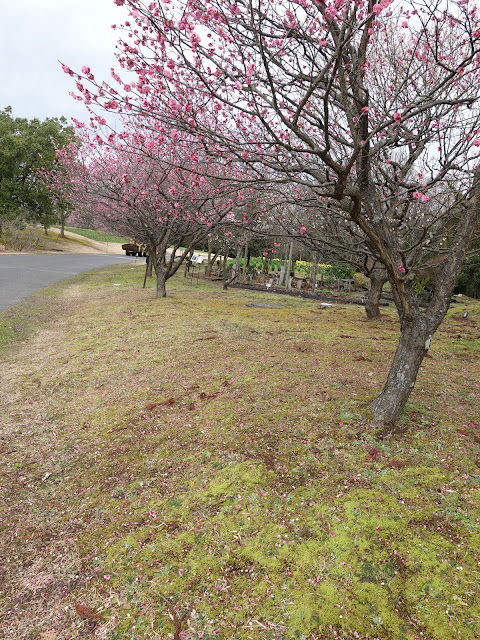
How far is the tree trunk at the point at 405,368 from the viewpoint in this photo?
144 inches

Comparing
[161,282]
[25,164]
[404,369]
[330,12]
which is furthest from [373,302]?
[25,164]

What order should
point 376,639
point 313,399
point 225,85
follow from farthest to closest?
point 313,399 < point 225,85 < point 376,639

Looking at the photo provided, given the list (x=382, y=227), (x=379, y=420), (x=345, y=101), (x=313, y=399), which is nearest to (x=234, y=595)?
(x=379, y=420)

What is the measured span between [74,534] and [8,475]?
1.27 metres

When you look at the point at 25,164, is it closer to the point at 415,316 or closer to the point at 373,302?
the point at 373,302

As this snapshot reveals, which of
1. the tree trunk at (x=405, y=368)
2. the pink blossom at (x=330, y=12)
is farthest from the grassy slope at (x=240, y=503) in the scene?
the pink blossom at (x=330, y=12)

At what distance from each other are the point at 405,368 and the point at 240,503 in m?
2.09

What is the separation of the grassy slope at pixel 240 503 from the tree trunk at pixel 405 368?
0.25 m

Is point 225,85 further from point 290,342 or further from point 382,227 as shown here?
point 290,342

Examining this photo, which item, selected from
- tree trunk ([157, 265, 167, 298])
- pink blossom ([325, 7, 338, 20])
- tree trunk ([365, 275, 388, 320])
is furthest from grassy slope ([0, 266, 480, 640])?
tree trunk ([157, 265, 167, 298])

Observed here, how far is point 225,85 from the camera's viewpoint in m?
3.71

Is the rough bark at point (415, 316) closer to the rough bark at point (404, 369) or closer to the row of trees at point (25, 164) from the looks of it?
the rough bark at point (404, 369)

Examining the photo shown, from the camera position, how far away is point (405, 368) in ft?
12.4

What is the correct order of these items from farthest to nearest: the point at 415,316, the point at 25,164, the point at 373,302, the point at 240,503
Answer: the point at 25,164 < the point at 373,302 < the point at 415,316 < the point at 240,503
